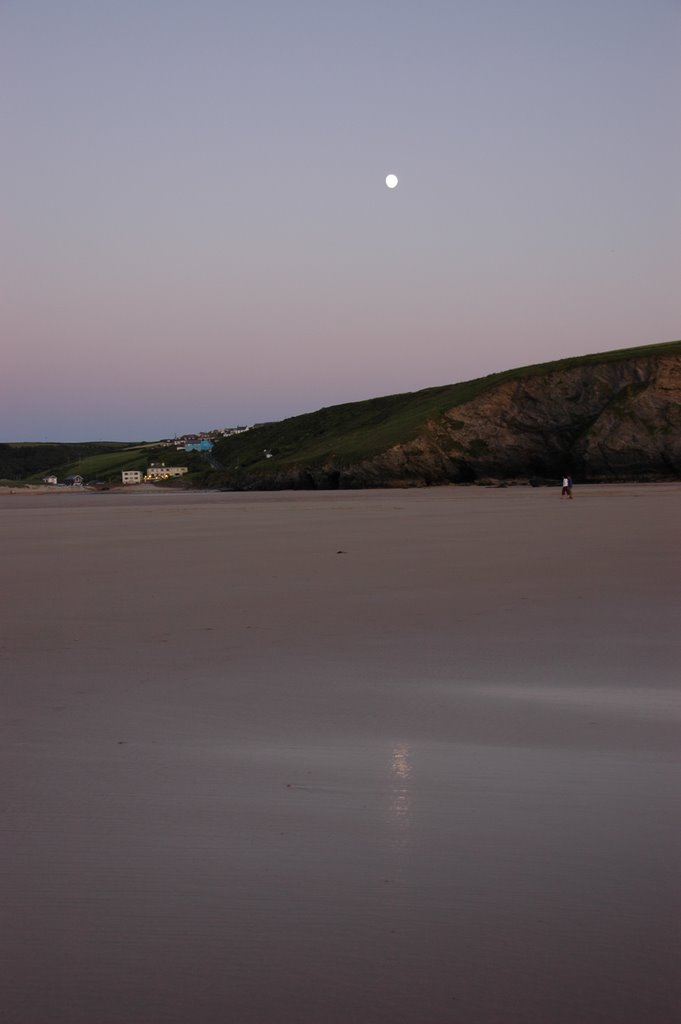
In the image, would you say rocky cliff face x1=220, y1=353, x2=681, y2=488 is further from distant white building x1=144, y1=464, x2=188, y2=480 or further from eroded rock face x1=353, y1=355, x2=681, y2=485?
distant white building x1=144, y1=464, x2=188, y2=480

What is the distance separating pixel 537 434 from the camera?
72.0 meters

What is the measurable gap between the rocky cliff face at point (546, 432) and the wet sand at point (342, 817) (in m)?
59.0

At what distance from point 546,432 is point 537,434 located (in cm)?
71

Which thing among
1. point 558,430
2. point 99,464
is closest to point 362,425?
point 558,430

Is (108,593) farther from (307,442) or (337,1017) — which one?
(307,442)

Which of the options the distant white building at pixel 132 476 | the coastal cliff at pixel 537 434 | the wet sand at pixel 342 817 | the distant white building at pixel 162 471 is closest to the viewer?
the wet sand at pixel 342 817

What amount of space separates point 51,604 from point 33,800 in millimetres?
6034

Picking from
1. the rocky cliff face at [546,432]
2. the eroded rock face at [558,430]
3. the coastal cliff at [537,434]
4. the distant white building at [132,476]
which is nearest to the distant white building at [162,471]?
the distant white building at [132,476]

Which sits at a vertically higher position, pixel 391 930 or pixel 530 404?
pixel 530 404

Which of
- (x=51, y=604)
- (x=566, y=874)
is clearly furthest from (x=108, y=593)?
(x=566, y=874)

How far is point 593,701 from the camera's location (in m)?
5.50

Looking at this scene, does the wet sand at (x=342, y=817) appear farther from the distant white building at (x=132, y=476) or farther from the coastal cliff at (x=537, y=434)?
the distant white building at (x=132, y=476)

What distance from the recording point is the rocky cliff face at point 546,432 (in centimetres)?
6506

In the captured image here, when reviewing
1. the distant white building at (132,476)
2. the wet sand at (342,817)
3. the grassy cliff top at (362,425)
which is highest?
the grassy cliff top at (362,425)
